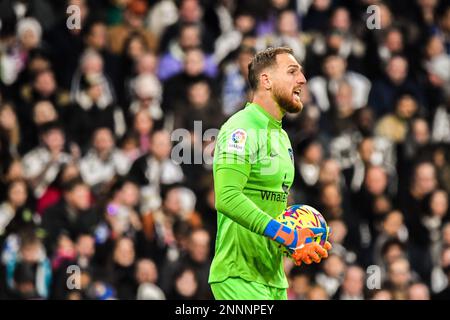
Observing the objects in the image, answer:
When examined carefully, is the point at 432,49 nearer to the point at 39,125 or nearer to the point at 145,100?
the point at 145,100

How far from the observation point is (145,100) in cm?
1231

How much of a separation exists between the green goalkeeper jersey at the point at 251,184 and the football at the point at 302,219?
102 mm

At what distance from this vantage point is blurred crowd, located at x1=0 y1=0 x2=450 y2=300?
35.4 feet

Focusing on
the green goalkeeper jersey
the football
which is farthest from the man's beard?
the football

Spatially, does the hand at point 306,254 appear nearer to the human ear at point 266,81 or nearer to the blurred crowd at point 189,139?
the human ear at point 266,81

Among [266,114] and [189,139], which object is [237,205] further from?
[189,139]

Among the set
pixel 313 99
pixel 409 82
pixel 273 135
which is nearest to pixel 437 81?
pixel 409 82

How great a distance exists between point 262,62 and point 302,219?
99 centimetres

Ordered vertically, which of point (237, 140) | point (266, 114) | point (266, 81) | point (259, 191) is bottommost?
point (259, 191)

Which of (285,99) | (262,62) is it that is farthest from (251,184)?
(262,62)

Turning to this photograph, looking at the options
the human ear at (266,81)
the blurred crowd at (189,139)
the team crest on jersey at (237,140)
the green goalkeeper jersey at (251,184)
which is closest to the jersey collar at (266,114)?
the green goalkeeper jersey at (251,184)

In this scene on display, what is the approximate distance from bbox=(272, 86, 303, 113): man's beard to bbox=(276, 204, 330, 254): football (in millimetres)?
598

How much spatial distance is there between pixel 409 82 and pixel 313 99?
54.4 inches

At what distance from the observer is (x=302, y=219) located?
20.8 ft
